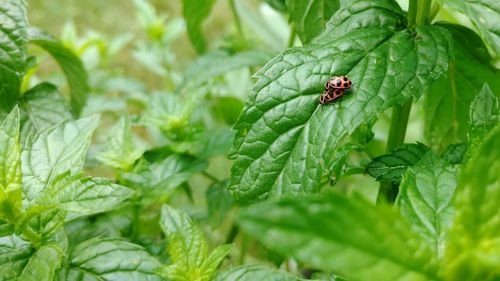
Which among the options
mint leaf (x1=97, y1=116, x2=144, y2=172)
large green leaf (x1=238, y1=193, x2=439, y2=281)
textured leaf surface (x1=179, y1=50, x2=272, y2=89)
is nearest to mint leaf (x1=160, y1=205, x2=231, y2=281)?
mint leaf (x1=97, y1=116, x2=144, y2=172)

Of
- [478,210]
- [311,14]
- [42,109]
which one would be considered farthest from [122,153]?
[478,210]

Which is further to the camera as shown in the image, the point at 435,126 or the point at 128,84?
the point at 128,84

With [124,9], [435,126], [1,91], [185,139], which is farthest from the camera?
[124,9]

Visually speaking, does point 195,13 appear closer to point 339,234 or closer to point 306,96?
point 306,96

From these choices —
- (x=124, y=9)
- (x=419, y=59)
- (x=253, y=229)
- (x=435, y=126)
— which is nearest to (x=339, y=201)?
(x=253, y=229)

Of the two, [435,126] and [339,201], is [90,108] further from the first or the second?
[339,201]

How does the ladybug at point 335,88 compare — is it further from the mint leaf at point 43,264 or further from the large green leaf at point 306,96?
the mint leaf at point 43,264
